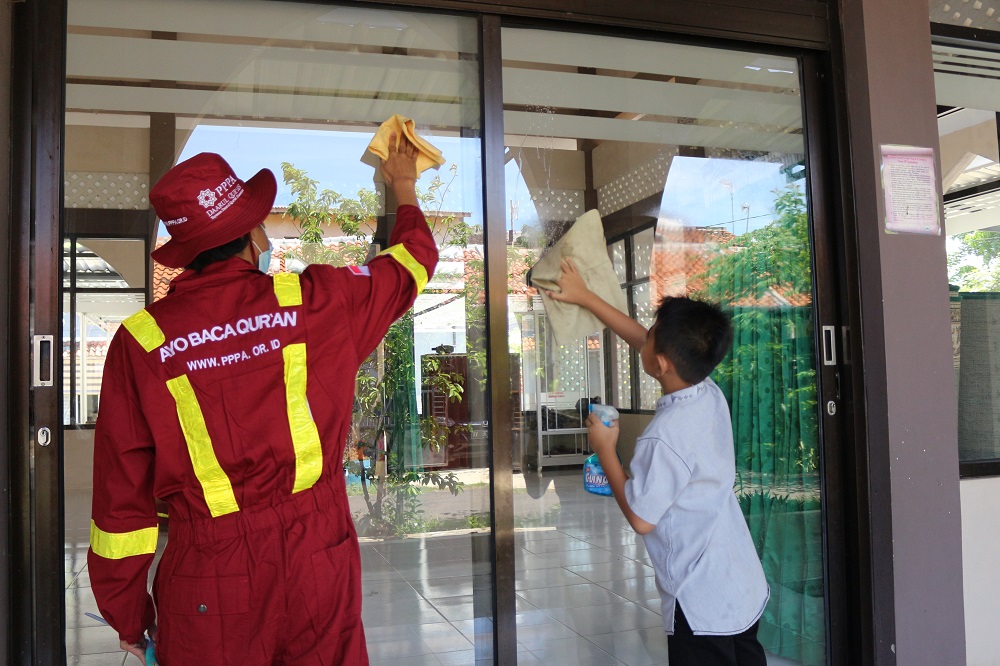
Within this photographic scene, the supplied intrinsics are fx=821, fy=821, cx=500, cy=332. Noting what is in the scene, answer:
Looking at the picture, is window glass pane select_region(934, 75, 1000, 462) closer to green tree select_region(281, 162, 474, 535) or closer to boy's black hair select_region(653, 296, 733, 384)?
boy's black hair select_region(653, 296, 733, 384)

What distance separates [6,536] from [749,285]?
233 cm

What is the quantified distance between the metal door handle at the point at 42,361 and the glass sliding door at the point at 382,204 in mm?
543

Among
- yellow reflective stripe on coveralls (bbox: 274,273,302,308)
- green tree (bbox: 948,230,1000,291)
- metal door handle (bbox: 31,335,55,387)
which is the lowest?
metal door handle (bbox: 31,335,55,387)

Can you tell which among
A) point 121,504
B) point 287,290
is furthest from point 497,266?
point 121,504

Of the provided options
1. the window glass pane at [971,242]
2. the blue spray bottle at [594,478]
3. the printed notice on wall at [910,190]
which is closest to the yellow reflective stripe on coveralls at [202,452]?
the blue spray bottle at [594,478]

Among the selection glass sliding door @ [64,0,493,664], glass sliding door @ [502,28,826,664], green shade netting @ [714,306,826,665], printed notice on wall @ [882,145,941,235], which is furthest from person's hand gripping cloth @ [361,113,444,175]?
printed notice on wall @ [882,145,941,235]

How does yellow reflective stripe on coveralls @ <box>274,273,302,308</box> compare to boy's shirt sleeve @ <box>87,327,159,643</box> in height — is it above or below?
above

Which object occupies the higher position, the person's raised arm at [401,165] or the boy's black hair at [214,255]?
the person's raised arm at [401,165]

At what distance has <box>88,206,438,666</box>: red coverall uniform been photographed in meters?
1.42

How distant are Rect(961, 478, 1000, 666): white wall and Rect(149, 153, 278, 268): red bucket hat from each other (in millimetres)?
2687

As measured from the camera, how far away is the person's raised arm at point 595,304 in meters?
2.46

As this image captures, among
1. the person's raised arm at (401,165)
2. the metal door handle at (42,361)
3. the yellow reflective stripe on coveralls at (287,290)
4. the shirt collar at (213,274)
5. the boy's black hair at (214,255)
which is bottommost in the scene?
the metal door handle at (42,361)

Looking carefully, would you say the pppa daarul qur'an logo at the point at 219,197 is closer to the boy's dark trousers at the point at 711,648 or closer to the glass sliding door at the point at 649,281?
the glass sliding door at the point at 649,281

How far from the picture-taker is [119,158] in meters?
2.17
